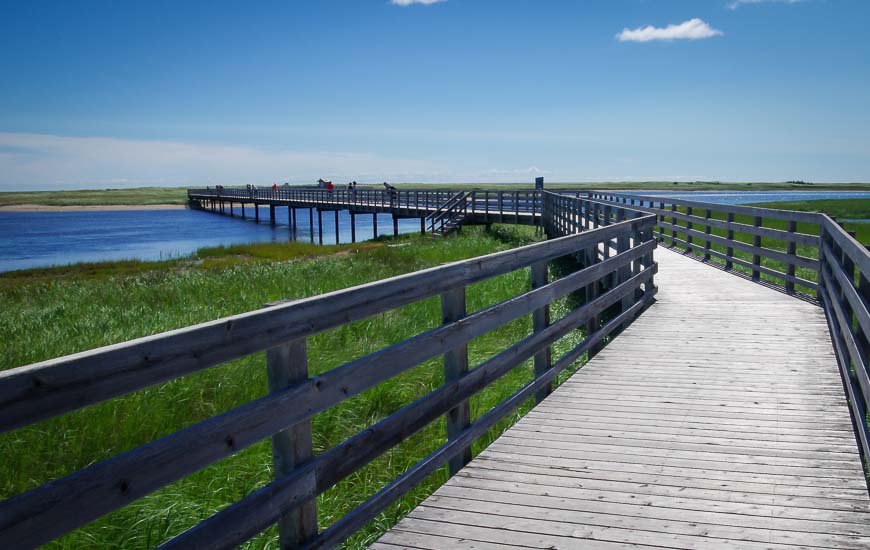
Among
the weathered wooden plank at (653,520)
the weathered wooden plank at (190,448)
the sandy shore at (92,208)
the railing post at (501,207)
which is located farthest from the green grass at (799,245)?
the sandy shore at (92,208)

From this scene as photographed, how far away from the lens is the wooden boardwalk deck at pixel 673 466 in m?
3.48

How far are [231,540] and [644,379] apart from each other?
4.59 metres

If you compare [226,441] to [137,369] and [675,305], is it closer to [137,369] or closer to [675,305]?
[137,369]

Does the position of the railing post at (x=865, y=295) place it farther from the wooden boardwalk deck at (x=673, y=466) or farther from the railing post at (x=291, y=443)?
the railing post at (x=291, y=443)

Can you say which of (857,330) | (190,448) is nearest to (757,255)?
(857,330)

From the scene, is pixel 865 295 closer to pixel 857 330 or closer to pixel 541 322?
pixel 857 330

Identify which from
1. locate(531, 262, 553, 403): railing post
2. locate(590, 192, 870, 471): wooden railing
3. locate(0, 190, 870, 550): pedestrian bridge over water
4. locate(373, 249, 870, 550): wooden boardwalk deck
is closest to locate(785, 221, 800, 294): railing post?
locate(590, 192, 870, 471): wooden railing

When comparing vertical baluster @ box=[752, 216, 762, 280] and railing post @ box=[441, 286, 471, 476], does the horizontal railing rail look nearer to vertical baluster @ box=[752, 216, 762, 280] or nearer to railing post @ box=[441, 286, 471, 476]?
vertical baluster @ box=[752, 216, 762, 280]

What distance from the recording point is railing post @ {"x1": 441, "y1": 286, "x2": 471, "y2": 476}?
4.36 meters

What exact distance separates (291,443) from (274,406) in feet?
0.85

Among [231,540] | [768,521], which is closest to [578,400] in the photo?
[768,521]

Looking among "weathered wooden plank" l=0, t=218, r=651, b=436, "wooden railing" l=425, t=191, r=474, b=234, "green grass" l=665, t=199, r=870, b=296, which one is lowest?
"green grass" l=665, t=199, r=870, b=296

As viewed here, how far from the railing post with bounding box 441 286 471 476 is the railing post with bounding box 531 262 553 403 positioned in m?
1.39

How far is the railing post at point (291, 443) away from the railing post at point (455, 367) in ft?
4.79
